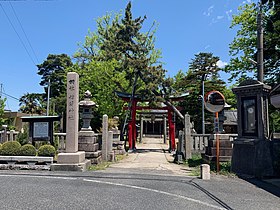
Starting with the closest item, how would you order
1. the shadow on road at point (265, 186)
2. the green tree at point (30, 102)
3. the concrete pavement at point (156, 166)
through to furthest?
the shadow on road at point (265, 186)
the concrete pavement at point (156, 166)
the green tree at point (30, 102)

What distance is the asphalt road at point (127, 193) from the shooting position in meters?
4.77

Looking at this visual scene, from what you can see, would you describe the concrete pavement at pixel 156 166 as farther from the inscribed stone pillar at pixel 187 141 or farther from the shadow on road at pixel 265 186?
the inscribed stone pillar at pixel 187 141

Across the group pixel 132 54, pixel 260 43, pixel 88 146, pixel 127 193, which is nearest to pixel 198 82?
pixel 132 54

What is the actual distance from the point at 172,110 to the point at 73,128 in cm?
1256

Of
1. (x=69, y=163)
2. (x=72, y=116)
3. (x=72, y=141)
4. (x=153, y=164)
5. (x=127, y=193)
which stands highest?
(x=72, y=116)

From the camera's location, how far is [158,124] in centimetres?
4403

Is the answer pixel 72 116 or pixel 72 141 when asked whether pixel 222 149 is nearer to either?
pixel 72 141

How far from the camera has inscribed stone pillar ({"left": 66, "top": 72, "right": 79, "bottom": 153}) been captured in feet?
29.6

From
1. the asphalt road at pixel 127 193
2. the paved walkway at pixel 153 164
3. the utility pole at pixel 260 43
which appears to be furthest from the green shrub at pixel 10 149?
the utility pole at pixel 260 43

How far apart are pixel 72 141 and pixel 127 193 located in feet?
13.4

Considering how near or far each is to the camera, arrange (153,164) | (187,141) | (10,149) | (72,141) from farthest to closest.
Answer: (187,141), (153,164), (10,149), (72,141)

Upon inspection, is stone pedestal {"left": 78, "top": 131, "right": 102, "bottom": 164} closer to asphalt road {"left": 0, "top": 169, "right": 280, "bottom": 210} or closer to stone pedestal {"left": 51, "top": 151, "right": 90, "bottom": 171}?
stone pedestal {"left": 51, "top": 151, "right": 90, "bottom": 171}

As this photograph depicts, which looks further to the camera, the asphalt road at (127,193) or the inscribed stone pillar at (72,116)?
the inscribed stone pillar at (72,116)

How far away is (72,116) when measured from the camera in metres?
9.20
